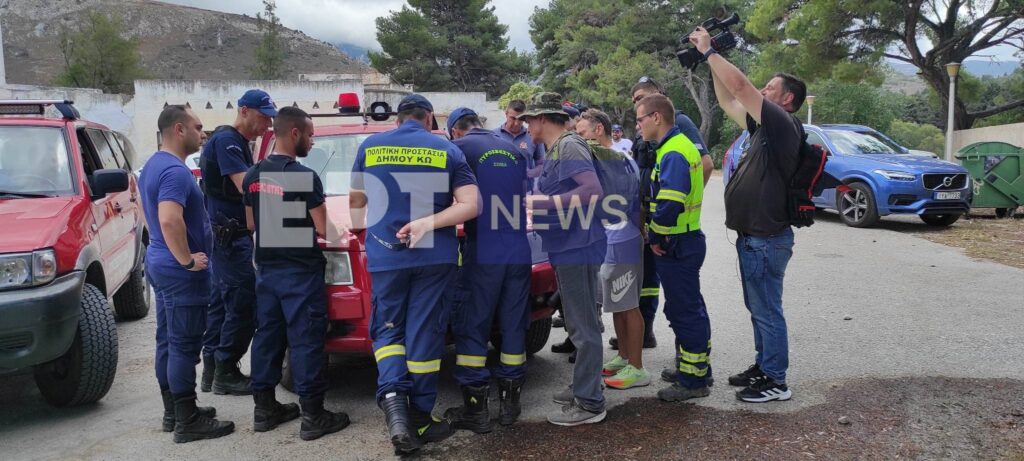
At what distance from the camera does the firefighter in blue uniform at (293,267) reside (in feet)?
12.3

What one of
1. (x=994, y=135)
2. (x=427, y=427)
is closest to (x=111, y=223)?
(x=427, y=427)

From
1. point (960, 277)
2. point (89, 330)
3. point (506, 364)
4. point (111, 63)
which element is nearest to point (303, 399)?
point (506, 364)

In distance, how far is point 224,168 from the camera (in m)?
4.37

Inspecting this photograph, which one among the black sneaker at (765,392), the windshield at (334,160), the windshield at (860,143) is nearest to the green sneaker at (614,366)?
the black sneaker at (765,392)

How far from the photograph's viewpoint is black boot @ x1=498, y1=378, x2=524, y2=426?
3.90 metres

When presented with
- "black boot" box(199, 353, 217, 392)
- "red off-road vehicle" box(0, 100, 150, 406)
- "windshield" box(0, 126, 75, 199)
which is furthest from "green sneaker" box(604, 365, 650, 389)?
"windshield" box(0, 126, 75, 199)

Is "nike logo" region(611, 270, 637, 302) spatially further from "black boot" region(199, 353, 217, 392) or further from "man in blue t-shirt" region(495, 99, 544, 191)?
"black boot" region(199, 353, 217, 392)

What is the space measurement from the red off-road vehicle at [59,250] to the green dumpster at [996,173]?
12.4 m

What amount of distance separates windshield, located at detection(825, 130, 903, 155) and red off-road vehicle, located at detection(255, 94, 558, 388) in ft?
29.6

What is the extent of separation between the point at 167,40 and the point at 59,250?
116988 mm

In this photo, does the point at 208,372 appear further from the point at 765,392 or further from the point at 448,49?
the point at 448,49

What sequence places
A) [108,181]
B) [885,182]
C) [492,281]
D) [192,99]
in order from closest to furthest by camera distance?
[492,281] < [108,181] < [885,182] < [192,99]

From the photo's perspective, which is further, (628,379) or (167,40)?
(167,40)

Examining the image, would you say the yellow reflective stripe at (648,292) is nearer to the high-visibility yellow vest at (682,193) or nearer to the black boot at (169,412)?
the high-visibility yellow vest at (682,193)
